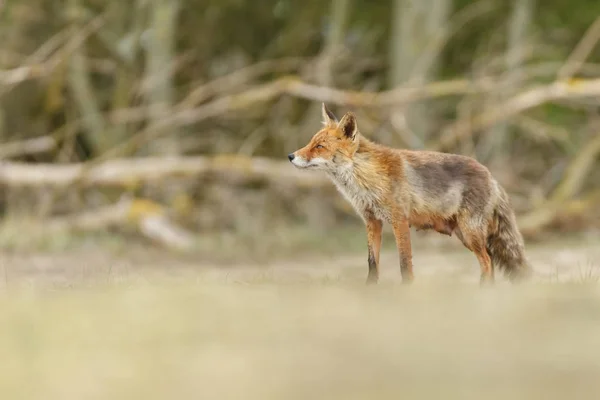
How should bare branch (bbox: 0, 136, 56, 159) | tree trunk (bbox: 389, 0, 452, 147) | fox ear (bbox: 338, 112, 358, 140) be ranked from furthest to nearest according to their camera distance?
bare branch (bbox: 0, 136, 56, 159)
tree trunk (bbox: 389, 0, 452, 147)
fox ear (bbox: 338, 112, 358, 140)

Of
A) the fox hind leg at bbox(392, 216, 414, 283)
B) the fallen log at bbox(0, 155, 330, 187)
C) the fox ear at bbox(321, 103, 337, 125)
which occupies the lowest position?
the fox hind leg at bbox(392, 216, 414, 283)

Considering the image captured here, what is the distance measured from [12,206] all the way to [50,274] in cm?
407

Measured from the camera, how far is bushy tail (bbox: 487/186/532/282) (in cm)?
394

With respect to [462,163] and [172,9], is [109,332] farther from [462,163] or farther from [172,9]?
[172,9]

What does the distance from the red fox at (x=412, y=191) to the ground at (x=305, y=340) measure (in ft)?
0.80

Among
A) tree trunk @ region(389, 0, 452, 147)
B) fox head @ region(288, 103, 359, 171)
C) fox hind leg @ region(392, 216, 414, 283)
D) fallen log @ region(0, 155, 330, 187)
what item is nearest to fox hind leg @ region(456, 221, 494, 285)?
fox hind leg @ region(392, 216, 414, 283)

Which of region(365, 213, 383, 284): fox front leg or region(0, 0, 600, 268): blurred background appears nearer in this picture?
region(365, 213, 383, 284): fox front leg

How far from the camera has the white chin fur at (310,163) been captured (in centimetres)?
384

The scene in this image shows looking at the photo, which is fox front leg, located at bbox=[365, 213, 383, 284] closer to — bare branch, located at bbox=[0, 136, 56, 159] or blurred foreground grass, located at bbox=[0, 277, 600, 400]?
blurred foreground grass, located at bbox=[0, 277, 600, 400]

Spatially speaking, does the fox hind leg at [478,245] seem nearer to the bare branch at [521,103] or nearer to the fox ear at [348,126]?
the fox ear at [348,126]

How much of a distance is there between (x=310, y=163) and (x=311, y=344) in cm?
109

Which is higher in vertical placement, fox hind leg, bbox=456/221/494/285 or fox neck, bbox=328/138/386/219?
fox neck, bbox=328/138/386/219

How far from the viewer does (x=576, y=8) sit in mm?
16203

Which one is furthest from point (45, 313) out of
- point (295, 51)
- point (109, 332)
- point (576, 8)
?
point (576, 8)
